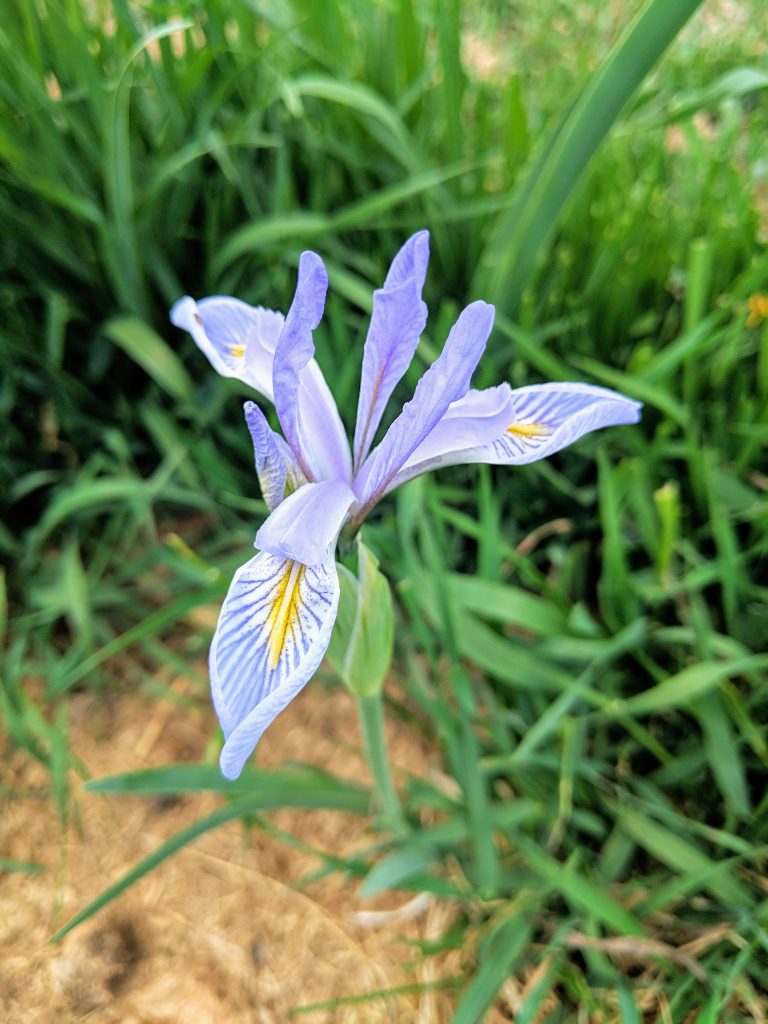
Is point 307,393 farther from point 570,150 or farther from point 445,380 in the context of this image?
point 570,150

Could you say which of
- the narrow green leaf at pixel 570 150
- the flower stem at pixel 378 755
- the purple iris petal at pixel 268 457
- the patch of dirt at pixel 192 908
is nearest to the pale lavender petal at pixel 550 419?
the purple iris petal at pixel 268 457

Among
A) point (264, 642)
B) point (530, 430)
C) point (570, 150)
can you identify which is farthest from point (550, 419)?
point (570, 150)

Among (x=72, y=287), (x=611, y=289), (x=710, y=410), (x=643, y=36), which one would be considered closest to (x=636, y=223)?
(x=611, y=289)

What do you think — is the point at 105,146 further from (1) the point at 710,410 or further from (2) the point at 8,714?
(1) the point at 710,410

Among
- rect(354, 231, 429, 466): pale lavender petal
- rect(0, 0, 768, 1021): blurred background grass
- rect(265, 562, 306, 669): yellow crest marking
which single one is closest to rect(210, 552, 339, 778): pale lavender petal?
rect(265, 562, 306, 669): yellow crest marking

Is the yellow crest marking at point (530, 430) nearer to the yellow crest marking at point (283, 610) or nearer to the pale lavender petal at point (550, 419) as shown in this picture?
the pale lavender petal at point (550, 419)

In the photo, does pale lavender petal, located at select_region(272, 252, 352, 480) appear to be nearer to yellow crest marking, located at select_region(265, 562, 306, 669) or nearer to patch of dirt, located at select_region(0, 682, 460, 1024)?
yellow crest marking, located at select_region(265, 562, 306, 669)
